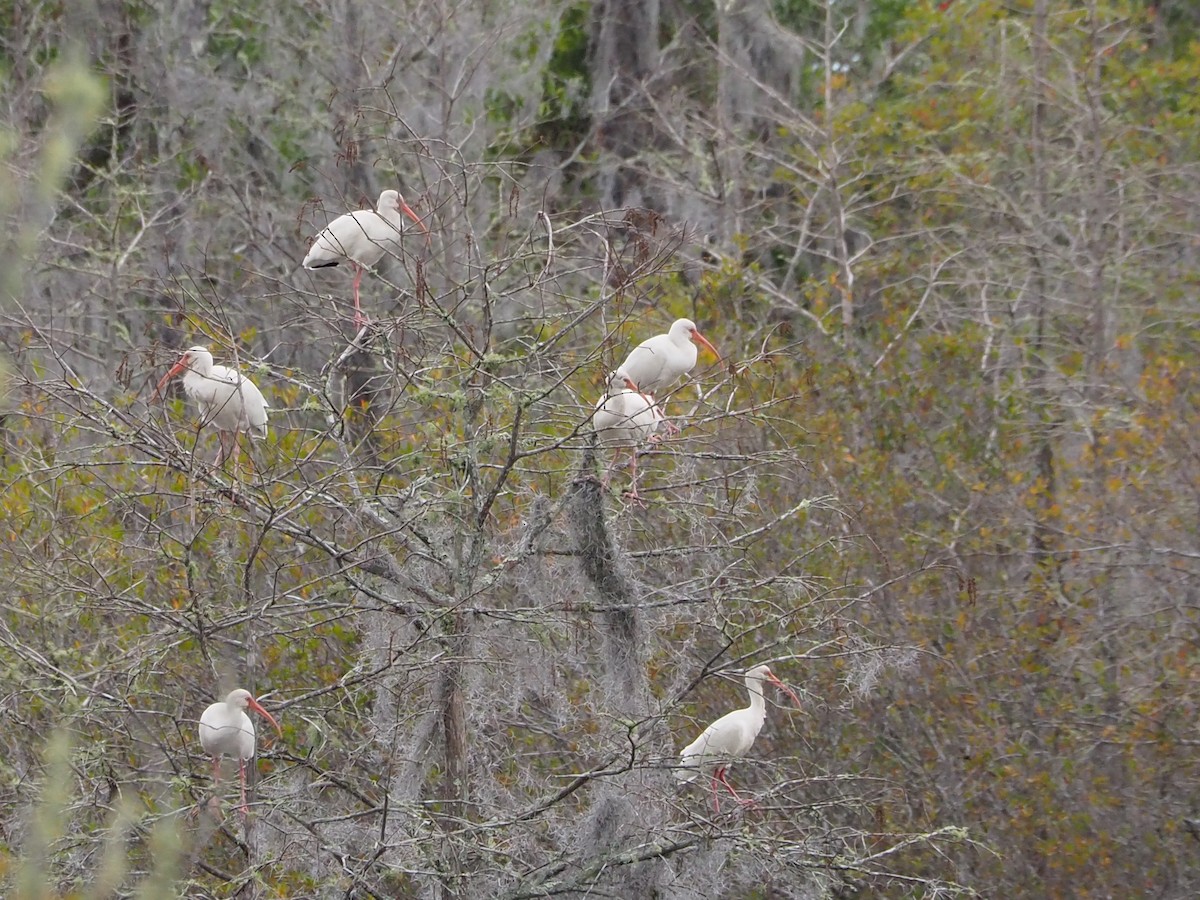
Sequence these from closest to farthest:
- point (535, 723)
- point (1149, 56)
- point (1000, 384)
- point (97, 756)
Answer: point (97, 756) < point (535, 723) < point (1000, 384) < point (1149, 56)

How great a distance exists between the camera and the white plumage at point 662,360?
7.18m

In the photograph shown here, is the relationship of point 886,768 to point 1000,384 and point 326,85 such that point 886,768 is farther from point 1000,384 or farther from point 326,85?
point 326,85

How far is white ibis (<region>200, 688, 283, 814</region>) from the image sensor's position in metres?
6.07

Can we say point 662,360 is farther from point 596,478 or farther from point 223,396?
point 223,396

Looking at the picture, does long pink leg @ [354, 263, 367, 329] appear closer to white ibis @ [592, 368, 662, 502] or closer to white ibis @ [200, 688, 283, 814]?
white ibis @ [592, 368, 662, 502]

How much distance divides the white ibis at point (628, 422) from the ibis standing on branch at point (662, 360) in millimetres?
363

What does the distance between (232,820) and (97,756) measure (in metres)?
0.66

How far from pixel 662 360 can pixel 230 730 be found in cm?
238

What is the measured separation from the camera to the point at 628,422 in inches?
261

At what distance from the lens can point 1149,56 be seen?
16.9 m

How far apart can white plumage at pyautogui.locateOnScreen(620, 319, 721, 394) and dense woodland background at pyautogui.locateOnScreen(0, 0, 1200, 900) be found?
322 millimetres

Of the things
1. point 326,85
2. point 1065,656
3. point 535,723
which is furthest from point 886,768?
point 326,85

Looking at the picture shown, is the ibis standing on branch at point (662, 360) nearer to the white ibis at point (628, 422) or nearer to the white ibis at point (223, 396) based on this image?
the white ibis at point (628, 422)

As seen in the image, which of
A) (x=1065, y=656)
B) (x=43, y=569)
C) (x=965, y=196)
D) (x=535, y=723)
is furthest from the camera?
(x=965, y=196)
